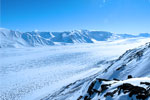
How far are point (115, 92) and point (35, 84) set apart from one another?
70.9 feet

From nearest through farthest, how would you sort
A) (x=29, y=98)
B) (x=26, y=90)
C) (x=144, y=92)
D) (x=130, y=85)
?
(x=144, y=92)
(x=130, y=85)
(x=29, y=98)
(x=26, y=90)

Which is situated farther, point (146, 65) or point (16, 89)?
point (16, 89)

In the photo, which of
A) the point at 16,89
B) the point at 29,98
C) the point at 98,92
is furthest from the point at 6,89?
the point at 98,92

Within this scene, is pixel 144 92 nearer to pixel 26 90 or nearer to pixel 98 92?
pixel 98 92

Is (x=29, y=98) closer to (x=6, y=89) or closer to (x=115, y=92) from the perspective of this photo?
(x=6, y=89)

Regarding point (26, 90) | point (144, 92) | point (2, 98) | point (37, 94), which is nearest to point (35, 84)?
point (26, 90)

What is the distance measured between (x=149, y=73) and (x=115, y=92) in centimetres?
485

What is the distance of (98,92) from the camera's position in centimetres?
948

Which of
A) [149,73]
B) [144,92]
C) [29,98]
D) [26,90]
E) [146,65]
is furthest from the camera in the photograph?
[26,90]

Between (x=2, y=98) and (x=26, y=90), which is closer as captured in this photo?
(x=2, y=98)

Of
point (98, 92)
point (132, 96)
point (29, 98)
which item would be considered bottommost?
point (29, 98)

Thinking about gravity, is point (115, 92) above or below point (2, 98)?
above

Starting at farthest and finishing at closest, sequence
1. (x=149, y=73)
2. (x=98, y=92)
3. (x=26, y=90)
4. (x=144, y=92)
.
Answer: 1. (x=26, y=90)
2. (x=149, y=73)
3. (x=98, y=92)
4. (x=144, y=92)

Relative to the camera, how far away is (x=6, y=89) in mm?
23469
